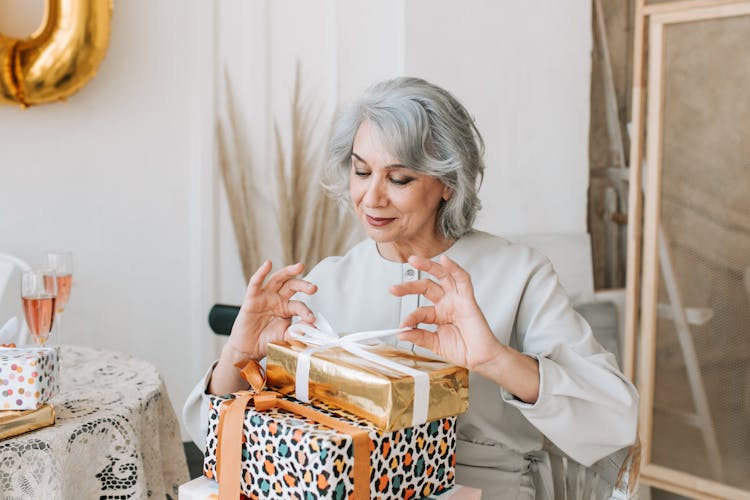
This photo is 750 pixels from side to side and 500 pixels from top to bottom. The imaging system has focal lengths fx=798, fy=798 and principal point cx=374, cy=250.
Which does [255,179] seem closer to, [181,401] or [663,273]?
[181,401]

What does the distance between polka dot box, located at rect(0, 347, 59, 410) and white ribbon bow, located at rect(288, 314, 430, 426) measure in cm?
45

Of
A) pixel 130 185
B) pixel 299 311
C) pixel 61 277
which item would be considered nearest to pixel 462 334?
pixel 299 311

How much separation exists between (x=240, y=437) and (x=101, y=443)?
495mm

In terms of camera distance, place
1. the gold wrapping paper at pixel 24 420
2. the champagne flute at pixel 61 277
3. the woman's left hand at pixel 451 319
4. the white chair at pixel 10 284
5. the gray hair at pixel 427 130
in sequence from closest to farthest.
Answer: the woman's left hand at pixel 451 319, the gold wrapping paper at pixel 24 420, the gray hair at pixel 427 130, the champagne flute at pixel 61 277, the white chair at pixel 10 284

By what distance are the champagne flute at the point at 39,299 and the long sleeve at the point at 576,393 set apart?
0.96 meters

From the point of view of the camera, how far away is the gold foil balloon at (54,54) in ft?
8.62

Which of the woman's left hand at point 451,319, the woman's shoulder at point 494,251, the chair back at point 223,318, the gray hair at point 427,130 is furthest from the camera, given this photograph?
the chair back at point 223,318

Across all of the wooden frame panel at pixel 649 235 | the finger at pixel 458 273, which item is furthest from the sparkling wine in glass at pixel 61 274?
the wooden frame panel at pixel 649 235

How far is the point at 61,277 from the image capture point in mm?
1923

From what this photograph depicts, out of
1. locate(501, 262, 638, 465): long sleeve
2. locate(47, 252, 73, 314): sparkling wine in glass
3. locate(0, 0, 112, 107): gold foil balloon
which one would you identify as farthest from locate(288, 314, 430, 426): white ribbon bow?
locate(0, 0, 112, 107): gold foil balloon

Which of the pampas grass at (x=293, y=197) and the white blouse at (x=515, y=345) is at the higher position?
the pampas grass at (x=293, y=197)

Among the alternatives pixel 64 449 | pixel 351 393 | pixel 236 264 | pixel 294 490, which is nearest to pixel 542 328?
pixel 351 393

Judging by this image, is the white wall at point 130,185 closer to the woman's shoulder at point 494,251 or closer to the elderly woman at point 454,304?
the elderly woman at point 454,304

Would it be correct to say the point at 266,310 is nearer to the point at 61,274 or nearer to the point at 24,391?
the point at 24,391
